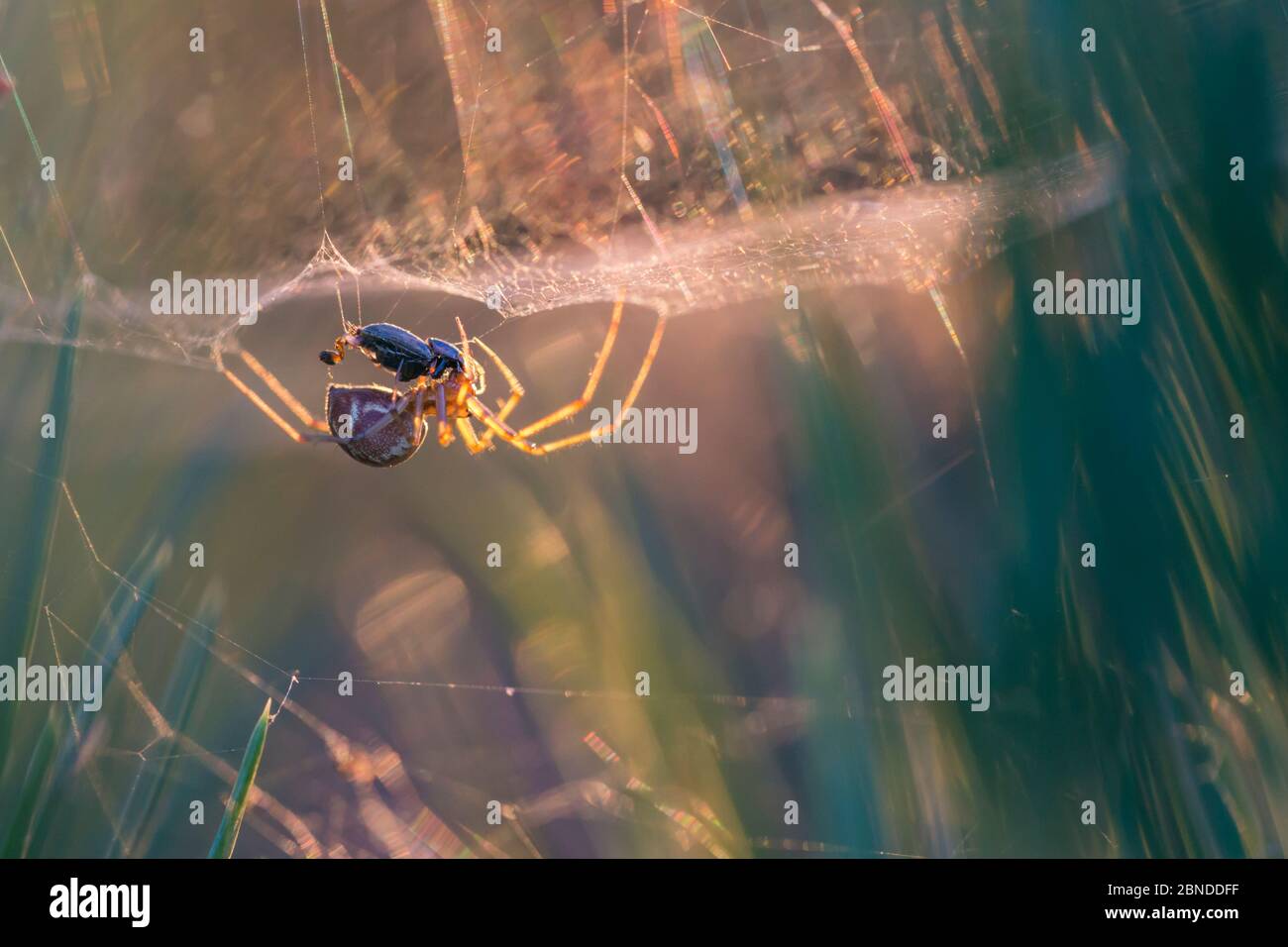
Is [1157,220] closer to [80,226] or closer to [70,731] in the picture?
[80,226]

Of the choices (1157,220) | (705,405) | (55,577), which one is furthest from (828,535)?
(55,577)

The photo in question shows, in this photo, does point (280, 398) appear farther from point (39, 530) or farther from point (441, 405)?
point (39, 530)

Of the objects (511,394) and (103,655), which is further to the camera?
(103,655)

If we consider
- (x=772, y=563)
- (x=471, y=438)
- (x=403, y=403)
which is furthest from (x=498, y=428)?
(x=772, y=563)

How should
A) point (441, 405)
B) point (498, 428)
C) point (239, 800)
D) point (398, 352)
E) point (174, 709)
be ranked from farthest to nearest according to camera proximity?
point (174, 709) → point (498, 428) → point (441, 405) → point (398, 352) → point (239, 800)

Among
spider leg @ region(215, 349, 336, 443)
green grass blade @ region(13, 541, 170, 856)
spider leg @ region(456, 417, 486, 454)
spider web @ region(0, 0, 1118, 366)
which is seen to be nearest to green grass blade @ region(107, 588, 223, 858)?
green grass blade @ region(13, 541, 170, 856)

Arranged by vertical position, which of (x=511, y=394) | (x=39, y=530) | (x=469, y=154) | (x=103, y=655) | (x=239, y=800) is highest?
(x=469, y=154)
